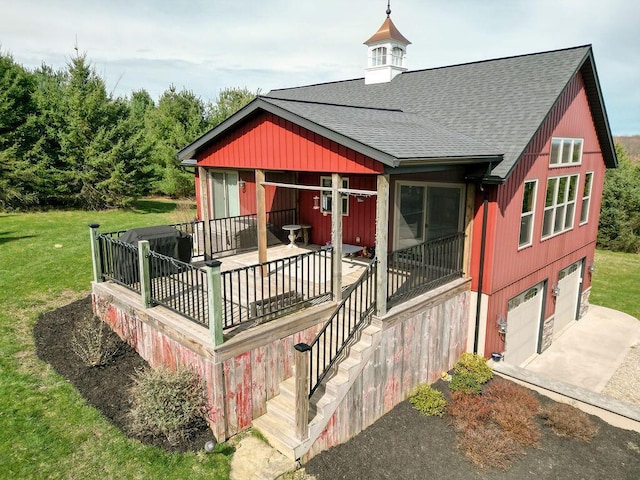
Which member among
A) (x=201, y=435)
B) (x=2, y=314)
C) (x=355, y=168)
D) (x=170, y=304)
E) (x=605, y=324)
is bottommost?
(x=605, y=324)

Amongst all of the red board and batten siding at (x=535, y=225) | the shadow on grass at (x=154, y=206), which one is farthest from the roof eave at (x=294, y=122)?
the shadow on grass at (x=154, y=206)

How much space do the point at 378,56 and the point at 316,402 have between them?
42.1 ft

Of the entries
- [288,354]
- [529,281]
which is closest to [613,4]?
[529,281]

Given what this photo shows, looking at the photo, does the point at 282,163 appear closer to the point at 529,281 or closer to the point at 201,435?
the point at 201,435

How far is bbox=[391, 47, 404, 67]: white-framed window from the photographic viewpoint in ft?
50.3

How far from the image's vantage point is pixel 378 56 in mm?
15430

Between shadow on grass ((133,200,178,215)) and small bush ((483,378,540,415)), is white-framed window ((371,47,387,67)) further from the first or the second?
shadow on grass ((133,200,178,215))

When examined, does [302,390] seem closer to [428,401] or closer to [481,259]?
[428,401]

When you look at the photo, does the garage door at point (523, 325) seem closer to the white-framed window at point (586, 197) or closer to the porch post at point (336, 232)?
the white-framed window at point (586, 197)

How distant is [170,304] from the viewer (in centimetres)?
767

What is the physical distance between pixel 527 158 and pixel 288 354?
672 cm

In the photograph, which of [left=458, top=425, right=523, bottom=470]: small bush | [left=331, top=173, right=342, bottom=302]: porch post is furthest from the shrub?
[left=458, top=425, right=523, bottom=470]: small bush

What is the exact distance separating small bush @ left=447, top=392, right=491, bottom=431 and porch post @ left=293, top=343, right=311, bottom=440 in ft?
9.29

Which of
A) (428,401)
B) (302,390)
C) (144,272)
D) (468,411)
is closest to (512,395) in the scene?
(468,411)
